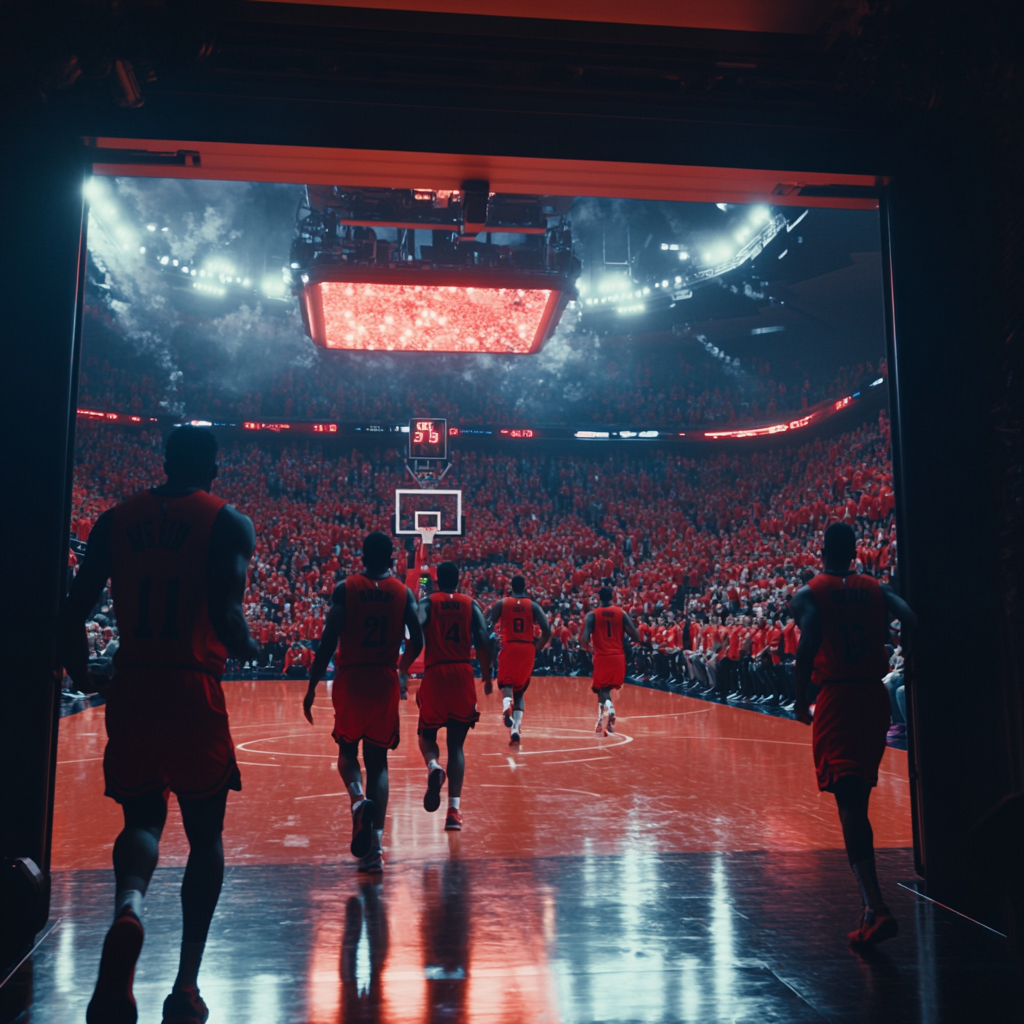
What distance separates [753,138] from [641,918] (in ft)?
13.0

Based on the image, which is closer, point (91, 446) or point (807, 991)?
point (807, 991)

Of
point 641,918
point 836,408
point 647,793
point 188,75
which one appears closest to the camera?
point 641,918

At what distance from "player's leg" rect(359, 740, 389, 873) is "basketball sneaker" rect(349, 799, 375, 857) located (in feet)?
0.10

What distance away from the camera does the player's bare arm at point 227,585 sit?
2777 mm

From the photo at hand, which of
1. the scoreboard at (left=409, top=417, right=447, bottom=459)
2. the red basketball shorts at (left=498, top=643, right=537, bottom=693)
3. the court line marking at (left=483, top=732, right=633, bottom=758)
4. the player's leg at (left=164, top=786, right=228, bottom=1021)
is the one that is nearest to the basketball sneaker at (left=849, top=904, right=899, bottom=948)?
the player's leg at (left=164, top=786, right=228, bottom=1021)

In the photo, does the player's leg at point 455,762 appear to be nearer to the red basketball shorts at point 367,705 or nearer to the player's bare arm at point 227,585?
the red basketball shorts at point 367,705

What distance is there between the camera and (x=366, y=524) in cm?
2681

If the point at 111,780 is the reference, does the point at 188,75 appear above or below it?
above

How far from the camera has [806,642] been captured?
3.78 metres

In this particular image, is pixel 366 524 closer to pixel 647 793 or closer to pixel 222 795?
pixel 647 793

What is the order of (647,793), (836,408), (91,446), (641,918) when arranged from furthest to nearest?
1. (91,446)
2. (836,408)
3. (647,793)
4. (641,918)

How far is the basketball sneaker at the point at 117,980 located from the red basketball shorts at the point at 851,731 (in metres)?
2.75

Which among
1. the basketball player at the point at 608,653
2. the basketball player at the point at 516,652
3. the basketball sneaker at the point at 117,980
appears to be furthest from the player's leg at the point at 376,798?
the basketball player at the point at 608,653

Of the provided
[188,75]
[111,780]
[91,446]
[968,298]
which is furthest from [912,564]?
[91,446]
